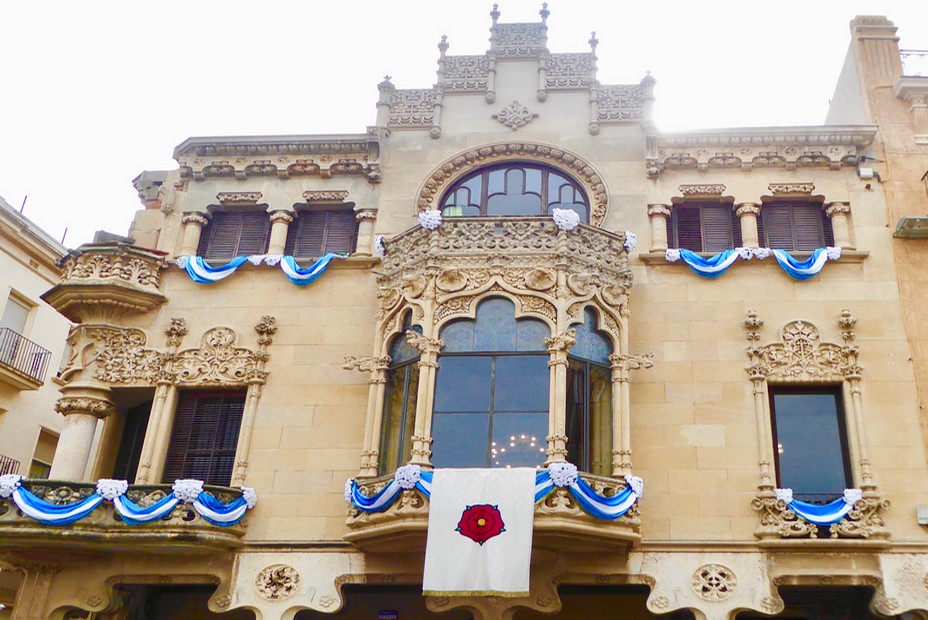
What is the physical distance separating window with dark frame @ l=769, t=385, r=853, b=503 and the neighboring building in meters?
0.05

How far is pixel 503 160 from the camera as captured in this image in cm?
1928

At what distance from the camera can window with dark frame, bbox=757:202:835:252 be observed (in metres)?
18.2

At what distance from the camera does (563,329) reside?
615 inches

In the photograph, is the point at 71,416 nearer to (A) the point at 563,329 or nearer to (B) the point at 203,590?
(B) the point at 203,590

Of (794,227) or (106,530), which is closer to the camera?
(106,530)

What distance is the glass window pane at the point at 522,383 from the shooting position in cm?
1535

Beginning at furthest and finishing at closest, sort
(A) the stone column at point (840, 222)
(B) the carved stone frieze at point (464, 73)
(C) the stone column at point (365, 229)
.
Result: (B) the carved stone frieze at point (464, 73) → (C) the stone column at point (365, 229) → (A) the stone column at point (840, 222)

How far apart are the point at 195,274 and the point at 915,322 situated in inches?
568

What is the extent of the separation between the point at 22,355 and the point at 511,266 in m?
15.4

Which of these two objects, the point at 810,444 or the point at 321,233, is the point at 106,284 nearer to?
the point at 321,233

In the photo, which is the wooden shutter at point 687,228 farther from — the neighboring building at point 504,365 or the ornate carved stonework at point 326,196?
the ornate carved stonework at point 326,196

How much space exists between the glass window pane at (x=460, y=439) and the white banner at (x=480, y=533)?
0.61 meters

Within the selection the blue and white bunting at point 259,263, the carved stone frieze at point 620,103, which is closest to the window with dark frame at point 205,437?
the blue and white bunting at point 259,263

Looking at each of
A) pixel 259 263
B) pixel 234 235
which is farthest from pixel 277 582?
pixel 234 235
